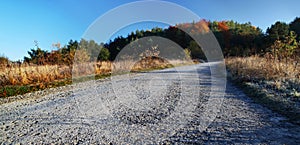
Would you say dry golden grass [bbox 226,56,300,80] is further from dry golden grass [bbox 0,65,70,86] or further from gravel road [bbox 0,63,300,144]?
dry golden grass [bbox 0,65,70,86]

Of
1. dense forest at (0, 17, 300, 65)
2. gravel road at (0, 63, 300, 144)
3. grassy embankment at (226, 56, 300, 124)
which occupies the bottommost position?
gravel road at (0, 63, 300, 144)

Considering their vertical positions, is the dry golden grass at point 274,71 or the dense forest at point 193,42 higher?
the dense forest at point 193,42

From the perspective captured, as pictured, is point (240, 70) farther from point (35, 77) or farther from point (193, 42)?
point (193, 42)

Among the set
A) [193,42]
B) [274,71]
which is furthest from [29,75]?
[193,42]

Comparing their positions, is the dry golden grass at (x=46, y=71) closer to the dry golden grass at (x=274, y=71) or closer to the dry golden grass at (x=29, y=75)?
the dry golden grass at (x=29, y=75)

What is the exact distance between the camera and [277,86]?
182 inches

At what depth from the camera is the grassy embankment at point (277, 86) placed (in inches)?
127

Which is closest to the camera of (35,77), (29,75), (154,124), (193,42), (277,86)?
(154,124)

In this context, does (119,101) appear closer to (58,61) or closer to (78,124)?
(78,124)

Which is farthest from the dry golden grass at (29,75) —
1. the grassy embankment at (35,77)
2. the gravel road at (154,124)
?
the gravel road at (154,124)

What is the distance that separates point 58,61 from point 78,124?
10335 mm

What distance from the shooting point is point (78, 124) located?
8.95 feet

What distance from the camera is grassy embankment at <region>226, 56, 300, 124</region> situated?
3217 millimetres

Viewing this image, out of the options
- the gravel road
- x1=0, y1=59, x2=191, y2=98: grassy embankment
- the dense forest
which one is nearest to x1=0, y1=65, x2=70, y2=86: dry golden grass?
x1=0, y1=59, x2=191, y2=98: grassy embankment
